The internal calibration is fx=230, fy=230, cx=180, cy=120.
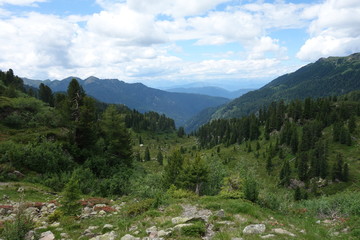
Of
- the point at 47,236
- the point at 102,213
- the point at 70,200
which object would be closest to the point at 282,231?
the point at 47,236

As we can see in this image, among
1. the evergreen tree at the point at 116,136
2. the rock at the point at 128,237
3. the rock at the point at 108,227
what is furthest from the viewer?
the evergreen tree at the point at 116,136

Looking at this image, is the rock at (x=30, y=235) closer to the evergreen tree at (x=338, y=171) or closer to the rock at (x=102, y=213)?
the rock at (x=102, y=213)

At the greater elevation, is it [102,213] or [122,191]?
[102,213]

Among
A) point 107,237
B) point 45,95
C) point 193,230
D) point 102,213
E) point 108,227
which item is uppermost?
point 45,95

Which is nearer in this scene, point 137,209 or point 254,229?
point 254,229

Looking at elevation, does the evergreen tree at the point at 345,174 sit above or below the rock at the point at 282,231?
below

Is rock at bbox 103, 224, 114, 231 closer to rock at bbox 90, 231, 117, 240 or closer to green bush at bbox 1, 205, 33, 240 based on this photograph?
rock at bbox 90, 231, 117, 240

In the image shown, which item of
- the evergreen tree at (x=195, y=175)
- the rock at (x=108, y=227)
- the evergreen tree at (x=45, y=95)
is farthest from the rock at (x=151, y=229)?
the evergreen tree at (x=45, y=95)

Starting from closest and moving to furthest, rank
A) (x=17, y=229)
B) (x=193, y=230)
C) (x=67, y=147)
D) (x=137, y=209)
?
1. (x=17, y=229)
2. (x=193, y=230)
3. (x=137, y=209)
4. (x=67, y=147)

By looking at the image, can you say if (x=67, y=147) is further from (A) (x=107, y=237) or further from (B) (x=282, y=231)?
(B) (x=282, y=231)

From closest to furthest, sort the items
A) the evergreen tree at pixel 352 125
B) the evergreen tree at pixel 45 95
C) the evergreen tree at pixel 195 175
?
the evergreen tree at pixel 195 175 → the evergreen tree at pixel 352 125 → the evergreen tree at pixel 45 95

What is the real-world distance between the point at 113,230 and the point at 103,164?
24.0 m

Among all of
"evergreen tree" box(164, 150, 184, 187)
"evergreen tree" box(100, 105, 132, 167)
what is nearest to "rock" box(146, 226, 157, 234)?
"evergreen tree" box(164, 150, 184, 187)

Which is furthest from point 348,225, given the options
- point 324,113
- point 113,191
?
point 324,113
